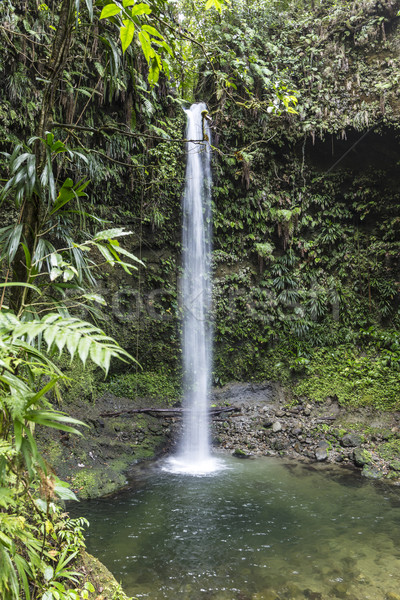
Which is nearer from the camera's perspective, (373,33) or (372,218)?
(373,33)

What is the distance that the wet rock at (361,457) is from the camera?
5938mm

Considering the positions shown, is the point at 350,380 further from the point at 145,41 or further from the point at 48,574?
the point at 145,41

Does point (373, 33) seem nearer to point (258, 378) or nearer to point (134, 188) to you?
point (134, 188)

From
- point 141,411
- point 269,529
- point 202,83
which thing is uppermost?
point 202,83

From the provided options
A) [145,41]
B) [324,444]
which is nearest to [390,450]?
[324,444]

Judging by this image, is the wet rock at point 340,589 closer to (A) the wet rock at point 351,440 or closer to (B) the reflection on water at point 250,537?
(B) the reflection on water at point 250,537

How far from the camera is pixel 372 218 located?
8.95m

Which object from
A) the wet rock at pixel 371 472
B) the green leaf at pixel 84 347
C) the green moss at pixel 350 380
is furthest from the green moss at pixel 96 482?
the green moss at pixel 350 380

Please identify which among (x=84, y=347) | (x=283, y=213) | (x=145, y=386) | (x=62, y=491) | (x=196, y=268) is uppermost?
(x=283, y=213)

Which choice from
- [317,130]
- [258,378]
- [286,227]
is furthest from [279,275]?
[317,130]

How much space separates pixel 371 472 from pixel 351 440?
3.12 feet

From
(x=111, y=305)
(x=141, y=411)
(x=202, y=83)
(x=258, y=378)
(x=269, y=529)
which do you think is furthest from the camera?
(x=202, y=83)

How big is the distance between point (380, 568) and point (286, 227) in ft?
23.5

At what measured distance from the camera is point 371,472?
18.4 feet
